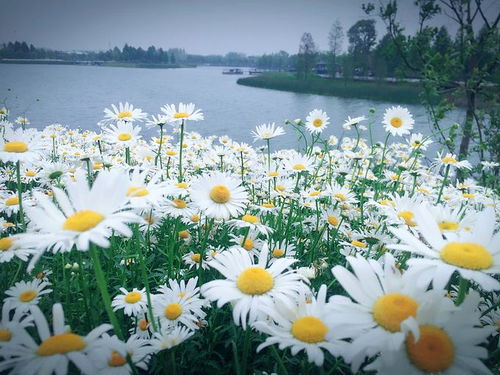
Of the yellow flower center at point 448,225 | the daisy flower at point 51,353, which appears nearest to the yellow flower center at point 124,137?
the daisy flower at point 51,353

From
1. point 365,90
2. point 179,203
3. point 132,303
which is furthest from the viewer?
point 365,90

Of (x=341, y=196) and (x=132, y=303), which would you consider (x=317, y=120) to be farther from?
(x=132, y=303)

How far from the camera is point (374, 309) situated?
0.93 m

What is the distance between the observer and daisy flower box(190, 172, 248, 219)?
1691 millimetres

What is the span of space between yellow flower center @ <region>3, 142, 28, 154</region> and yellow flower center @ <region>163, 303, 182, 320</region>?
1.25 meters

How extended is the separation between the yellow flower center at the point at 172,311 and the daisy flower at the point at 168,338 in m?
→ 0.06

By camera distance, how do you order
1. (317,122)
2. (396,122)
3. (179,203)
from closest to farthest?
(179,203) < (396,122) < (317,122)

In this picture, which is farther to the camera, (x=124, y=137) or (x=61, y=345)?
(x=124, y=137)

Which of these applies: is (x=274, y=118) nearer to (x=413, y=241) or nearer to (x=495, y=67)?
(x=495, y=67)

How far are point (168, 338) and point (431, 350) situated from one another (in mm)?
943

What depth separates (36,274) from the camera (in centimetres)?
192

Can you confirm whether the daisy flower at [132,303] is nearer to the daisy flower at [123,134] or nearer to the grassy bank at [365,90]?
the daisy flower at [123,134]

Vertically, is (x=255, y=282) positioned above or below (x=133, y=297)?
above

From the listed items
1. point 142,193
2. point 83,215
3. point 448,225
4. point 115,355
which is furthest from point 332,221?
point 83,215
